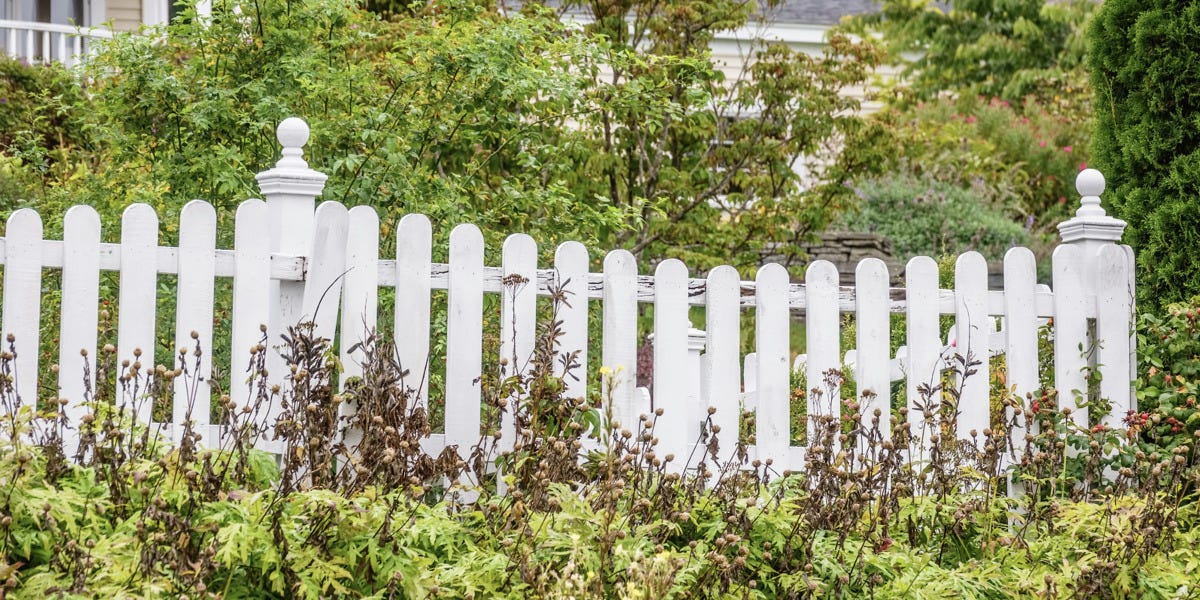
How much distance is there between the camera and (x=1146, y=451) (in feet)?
14.3

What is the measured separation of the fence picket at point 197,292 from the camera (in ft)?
12.2

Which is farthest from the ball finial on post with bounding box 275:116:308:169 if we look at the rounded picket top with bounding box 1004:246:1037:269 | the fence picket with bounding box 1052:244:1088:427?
the fence picket with bounding box 1052:244:1088:427

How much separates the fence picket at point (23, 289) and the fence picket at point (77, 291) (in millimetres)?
74

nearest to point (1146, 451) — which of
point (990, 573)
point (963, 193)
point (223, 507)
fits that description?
point (990, 573)

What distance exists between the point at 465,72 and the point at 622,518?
2.75m

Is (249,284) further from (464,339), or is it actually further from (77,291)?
(464,339)

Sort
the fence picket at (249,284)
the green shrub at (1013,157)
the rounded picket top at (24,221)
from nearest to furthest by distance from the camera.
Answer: the rounded picket top at (24,221), the fence picket at (249,284), the green shrub at (1013,157)

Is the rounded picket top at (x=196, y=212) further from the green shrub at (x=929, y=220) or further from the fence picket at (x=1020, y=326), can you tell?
the green shrub at (x=929, y=220)

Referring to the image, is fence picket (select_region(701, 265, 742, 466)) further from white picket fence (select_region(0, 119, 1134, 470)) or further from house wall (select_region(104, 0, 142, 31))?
house wall (select_region(104, 0, 142, 31))

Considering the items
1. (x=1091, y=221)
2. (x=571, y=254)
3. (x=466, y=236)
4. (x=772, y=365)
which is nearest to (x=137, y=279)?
(x=466, y=236)

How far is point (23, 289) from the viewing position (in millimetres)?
3555

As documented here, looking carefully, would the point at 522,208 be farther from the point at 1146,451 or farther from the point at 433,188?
the point at 1146,451

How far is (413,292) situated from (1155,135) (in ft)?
9.22

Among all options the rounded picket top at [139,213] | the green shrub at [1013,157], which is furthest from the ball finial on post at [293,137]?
the green shrub at [1013,157]
